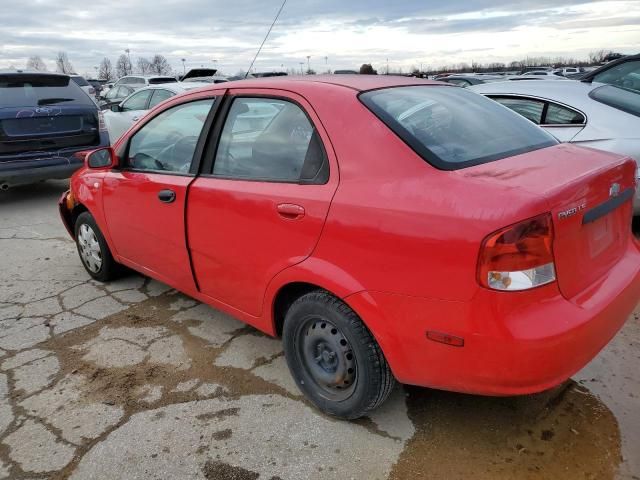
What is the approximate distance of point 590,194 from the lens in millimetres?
2119

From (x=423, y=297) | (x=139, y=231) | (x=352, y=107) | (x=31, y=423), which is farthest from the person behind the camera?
(x=139, y=231)

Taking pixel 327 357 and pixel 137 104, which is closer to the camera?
pixel 327 357

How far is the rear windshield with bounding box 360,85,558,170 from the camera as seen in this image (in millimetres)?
2289

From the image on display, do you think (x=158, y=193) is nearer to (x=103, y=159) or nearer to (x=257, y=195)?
(x=103, y=159)

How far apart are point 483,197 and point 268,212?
1.05m

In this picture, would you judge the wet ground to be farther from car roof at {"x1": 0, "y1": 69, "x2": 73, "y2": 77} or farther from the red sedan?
car roof at {"x1": 0, "y1": 69, "x2": 73, "y2": 77}

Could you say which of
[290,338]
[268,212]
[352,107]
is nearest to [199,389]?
[290,338]

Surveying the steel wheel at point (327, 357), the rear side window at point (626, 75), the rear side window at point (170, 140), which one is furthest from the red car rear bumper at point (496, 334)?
the rear side window at point (626, 75)

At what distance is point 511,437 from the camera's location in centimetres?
240

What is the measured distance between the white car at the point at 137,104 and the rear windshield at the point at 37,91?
2.00 metres

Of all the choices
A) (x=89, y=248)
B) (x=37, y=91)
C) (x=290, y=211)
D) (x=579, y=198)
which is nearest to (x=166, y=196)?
(x=290, y=211)

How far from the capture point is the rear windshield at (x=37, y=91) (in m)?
6.38

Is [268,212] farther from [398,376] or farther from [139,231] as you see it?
[139,231]

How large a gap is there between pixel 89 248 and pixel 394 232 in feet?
10.2
